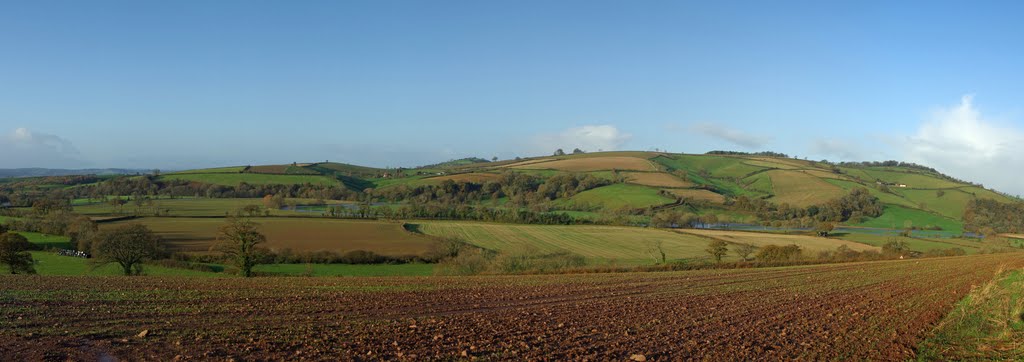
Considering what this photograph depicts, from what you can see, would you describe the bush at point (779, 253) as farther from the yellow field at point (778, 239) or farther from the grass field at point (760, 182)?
the grass field at point (760, 182)

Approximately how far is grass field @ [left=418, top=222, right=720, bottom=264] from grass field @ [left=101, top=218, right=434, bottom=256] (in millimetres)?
8420

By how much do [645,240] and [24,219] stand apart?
78.5 m

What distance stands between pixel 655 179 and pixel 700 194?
590 inches

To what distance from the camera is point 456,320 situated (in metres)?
15.9

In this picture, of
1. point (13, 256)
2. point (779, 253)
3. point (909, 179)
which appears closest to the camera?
point (13, 256)

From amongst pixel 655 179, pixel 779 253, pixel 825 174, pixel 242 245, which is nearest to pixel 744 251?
pixel 779 253

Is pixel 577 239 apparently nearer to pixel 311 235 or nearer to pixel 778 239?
pixel 778 239

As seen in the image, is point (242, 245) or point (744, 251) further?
point (744, 251)

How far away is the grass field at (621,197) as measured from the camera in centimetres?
11662

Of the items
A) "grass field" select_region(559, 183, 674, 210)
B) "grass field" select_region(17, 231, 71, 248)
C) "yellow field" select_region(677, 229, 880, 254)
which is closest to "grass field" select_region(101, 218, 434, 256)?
"grass field" select_region(17, 231, 71, 248)

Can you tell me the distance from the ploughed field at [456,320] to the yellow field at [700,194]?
101131mm

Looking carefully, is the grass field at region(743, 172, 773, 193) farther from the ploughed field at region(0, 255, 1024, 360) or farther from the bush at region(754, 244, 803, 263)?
the ploughed field at region(0, 255, 1024, 360)

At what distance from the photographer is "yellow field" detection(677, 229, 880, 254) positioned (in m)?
74.6

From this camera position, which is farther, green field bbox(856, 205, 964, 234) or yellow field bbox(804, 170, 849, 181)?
yellow field bbox(804, 170, 849, 181)
